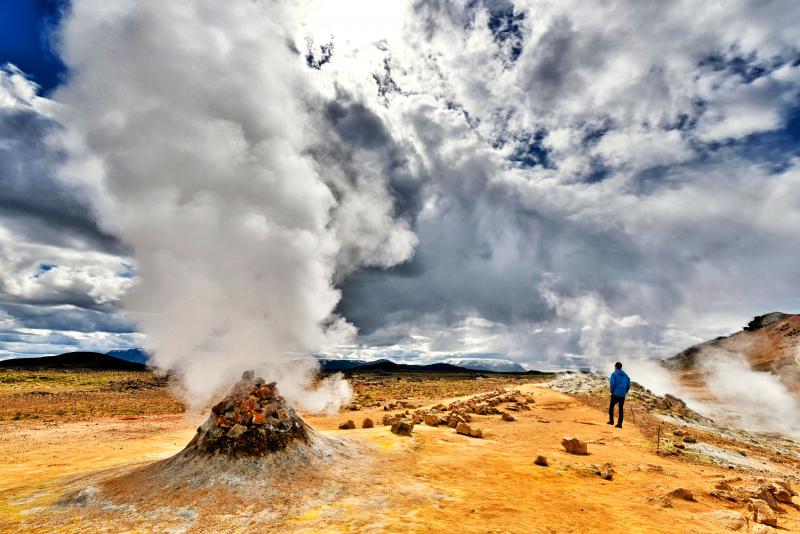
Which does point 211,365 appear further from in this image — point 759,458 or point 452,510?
point 759,458

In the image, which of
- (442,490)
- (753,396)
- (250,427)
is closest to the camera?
(442,490)

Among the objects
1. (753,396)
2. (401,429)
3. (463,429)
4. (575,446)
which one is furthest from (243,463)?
(753,396)

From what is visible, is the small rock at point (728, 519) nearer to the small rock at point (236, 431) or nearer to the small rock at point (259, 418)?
the small rock at point (259, 418)

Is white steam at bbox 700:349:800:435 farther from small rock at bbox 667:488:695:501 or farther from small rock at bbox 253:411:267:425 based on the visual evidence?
small rock at bbox 253:411:267:425

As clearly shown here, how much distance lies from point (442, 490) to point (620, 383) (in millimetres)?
13663

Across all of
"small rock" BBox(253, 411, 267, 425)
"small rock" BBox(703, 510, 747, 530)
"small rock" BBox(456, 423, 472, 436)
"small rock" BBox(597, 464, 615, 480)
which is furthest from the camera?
"small rock" BBox(456, 423, 472, 436)

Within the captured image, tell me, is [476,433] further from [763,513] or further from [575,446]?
[763,513]

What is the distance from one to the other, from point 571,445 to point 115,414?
35.0 m

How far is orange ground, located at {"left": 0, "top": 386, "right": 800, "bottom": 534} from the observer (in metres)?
7.70

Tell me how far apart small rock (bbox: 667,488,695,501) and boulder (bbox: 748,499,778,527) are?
1.09m

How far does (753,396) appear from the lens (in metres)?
53.5

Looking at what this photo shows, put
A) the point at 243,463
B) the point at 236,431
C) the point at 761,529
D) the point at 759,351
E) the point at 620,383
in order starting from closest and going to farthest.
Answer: the point at 761,529
the point at 243,463
the point at 236,431
the point at 620,383
the point at 759,351

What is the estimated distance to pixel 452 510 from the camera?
27.1 feet

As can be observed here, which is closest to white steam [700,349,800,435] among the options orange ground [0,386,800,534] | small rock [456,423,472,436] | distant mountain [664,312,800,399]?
distant mountain [664,312,800,399]
